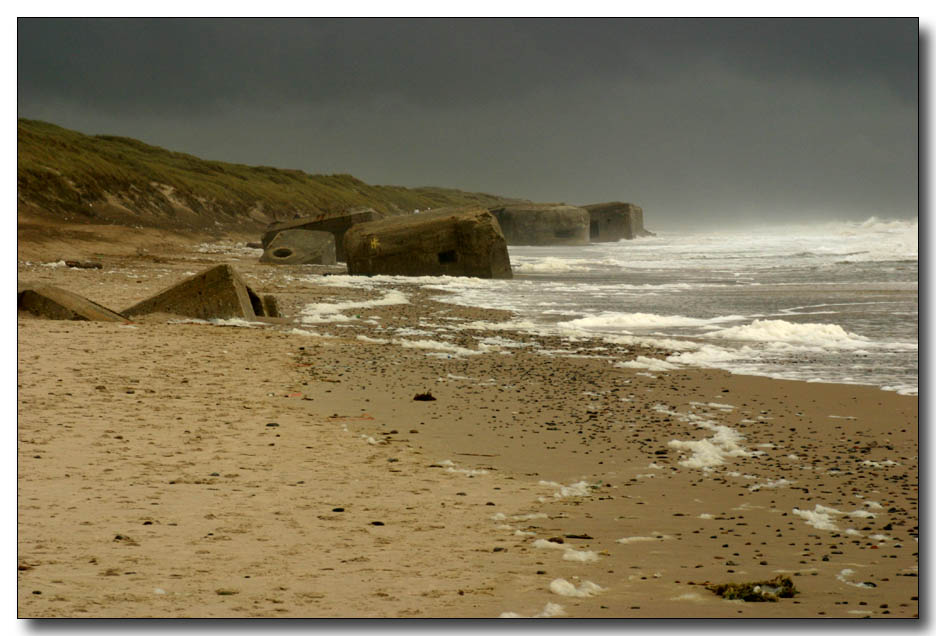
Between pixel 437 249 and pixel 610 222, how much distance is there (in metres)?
41.2

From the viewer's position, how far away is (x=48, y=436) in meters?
5.34

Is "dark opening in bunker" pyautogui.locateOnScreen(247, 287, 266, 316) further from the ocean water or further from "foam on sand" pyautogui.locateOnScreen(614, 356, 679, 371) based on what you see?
"foam on sand" pyautogui.locateOnScreen(614, 356, 679, 371)

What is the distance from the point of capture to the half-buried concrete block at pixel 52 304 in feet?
32.1

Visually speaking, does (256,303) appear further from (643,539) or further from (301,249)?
(301,249)

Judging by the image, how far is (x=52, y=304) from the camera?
386 inches

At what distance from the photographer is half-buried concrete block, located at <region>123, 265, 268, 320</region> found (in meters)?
11.1

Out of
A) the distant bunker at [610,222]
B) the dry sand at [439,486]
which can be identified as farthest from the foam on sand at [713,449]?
the distant bunker at [610,222]

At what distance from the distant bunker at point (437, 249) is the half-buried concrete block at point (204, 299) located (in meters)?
9.91

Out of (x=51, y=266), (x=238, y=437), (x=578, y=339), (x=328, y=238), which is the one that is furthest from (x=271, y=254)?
(x=238, y=437)

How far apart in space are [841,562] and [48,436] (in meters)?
4.22

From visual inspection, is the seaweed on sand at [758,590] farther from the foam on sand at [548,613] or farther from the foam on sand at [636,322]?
the foam on sand at [636,322]

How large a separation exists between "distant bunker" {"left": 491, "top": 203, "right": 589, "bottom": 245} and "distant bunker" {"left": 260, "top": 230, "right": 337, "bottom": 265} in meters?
28.2

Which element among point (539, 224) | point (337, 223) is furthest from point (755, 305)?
point (539, 224)

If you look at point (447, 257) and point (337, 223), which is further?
point (337, 223)
